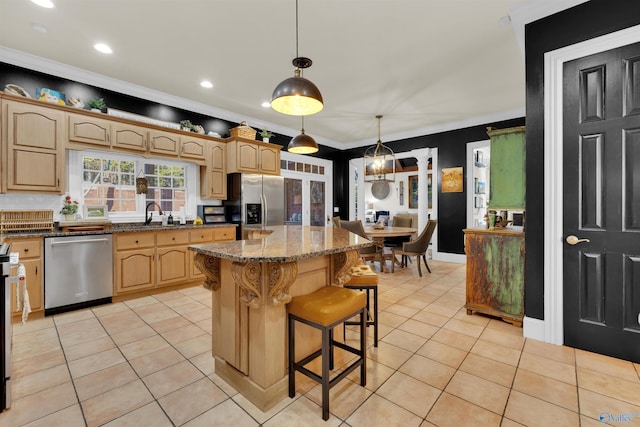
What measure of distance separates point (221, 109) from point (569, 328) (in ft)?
17.6

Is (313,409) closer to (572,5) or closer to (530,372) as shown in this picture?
(530,372)

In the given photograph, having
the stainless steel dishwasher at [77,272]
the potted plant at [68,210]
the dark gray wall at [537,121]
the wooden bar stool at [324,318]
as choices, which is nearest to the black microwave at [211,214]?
the stainless steel dishwasher at [77,272]

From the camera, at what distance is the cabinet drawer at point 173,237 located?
3820mm

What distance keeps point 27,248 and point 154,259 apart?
1196 mm

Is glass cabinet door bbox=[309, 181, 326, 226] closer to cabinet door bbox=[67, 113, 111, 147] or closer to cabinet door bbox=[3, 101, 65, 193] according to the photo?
cabinet door bbox=[67, 113, 111, 147]

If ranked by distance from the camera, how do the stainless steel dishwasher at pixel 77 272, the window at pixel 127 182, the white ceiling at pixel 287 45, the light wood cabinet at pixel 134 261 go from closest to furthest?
1. the white ceiling at pixel 287 45
2. the stainless steel dishwasher at pixel 77 272
3. the light wood cabinet at pixel 134 261
4. the window at pixel 127 182

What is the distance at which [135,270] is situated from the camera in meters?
3.59

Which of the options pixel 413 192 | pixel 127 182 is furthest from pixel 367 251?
pixel 413 192

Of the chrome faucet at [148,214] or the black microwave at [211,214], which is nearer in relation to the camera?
the chrome faucet at [148,214]

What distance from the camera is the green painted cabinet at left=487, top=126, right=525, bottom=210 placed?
2793 mm

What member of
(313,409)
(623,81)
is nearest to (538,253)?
(623,81)

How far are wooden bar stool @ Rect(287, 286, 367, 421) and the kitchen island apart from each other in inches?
2.5

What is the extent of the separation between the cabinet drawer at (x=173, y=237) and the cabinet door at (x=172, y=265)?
0.07m

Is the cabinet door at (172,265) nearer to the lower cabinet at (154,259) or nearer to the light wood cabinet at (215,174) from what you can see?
the lower cabinet at (154,259)
